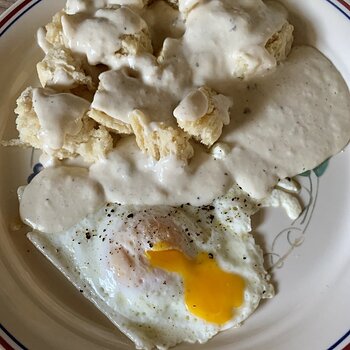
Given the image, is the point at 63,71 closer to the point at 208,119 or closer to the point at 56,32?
the point at 56,32

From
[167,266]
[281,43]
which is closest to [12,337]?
[167,266]

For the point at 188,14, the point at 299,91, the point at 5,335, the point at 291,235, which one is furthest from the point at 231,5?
the point at 5,335

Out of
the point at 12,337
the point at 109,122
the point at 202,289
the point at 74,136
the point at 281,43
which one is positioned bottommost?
the point at 12,337

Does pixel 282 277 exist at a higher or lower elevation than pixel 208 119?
lower

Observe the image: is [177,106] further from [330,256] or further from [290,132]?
[330,256]

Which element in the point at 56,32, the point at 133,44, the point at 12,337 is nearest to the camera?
the point at 12,337

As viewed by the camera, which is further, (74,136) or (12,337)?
(74,136)

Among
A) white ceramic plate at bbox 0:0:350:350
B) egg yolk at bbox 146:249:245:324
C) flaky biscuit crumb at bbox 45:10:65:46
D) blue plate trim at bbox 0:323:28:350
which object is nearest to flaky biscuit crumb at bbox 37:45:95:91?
flaky biscuit crumb at bbox 45:10:65:46
